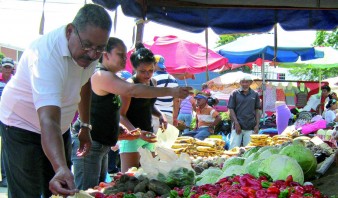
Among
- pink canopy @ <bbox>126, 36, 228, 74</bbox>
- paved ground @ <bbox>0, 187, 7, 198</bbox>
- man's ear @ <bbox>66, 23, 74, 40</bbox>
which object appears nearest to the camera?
man's ear @ <bbox>66, 23, 74, 40</bbox>

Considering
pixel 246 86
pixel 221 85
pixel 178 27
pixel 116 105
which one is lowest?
pixel 221 85

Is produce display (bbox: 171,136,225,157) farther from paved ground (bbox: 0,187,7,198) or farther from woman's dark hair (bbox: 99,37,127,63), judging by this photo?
woman's dark hair (bbox: 99,37,127,63)

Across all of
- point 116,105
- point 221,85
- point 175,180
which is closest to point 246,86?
point 116,105

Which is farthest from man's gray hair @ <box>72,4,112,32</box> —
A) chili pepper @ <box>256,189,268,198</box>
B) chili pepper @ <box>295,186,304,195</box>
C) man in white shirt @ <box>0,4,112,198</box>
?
chili pepper @ <box>295,186,304,195</box>

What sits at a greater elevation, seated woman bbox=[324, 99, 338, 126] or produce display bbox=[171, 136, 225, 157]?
produce display bbox=[171, 136, 225, 157]

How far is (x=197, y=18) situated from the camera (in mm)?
6102

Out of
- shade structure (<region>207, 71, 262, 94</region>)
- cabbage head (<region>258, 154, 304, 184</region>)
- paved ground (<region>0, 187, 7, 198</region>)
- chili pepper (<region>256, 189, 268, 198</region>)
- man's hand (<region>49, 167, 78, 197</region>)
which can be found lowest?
shade structure (<region>207, 71, 262, 94</region>)

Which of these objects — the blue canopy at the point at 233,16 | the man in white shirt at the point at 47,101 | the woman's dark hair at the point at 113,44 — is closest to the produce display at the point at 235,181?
the man in white shirt at the point at 47,101

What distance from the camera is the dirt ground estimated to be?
3231mm

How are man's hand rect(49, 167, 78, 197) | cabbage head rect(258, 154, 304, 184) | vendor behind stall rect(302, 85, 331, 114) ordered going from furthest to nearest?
vendor behind stall rect(302, 85, 331, 114) → cabbage head rect(258, 154, 304, 184) → man's hand rect(49, 167, 78, 197)

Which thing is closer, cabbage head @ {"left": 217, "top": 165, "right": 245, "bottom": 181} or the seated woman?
cabbage head @ {"left": 217, "top": 165, "right": 245, "bottom": 181}

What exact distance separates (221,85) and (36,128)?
65.1ft

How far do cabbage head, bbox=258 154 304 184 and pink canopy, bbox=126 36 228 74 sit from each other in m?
8.98

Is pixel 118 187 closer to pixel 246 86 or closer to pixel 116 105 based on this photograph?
pixel 116 105
